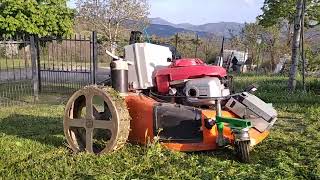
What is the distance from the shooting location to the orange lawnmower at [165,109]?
526 cm

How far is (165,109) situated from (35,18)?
62.8 feet

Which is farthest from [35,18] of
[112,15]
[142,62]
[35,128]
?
[142,62]

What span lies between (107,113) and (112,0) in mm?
22422

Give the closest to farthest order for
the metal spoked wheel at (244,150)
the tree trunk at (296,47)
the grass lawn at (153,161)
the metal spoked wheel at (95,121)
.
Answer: the grass lawn at (153,161)
the metal spoked wheel at (244,150)
the metal spoked wheel at (95,121)
the tree trunk at (296,47)

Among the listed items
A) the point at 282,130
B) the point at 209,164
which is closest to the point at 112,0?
the point at 282,130

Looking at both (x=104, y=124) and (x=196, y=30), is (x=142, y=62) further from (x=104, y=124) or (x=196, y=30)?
(x=196, y=30)

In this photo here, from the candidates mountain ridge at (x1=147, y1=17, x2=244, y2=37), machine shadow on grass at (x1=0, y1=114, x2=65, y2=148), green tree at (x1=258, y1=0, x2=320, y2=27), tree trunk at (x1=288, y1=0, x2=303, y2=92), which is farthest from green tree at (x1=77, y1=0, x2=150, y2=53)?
machine shadow on grass at (x1=0, y1=114, x2=65, y2=148)

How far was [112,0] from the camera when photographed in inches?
1074

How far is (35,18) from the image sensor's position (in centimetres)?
2314

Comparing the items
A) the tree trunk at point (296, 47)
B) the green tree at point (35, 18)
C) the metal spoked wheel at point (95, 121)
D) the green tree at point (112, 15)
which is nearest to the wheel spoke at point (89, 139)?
the metal spoked wheel at point (95, 121)

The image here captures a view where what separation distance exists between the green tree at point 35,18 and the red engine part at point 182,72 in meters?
17.7

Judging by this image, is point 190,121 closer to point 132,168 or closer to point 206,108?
point 206,108

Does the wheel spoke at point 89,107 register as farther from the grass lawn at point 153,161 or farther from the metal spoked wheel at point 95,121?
the grass lawn at point 153,161

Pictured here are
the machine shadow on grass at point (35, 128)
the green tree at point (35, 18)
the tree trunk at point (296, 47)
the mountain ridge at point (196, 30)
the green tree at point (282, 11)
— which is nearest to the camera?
the machine shadow on grass at point (35, 128)
